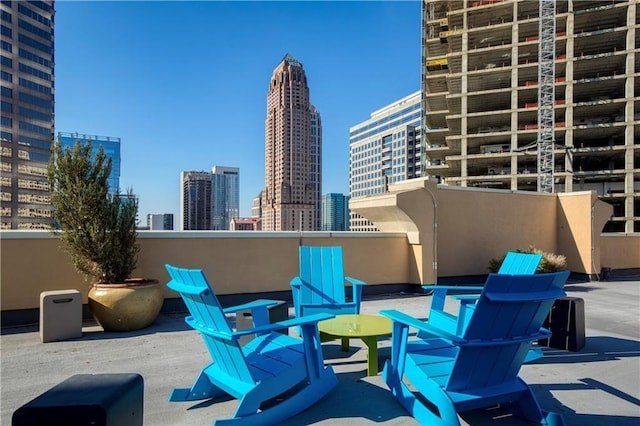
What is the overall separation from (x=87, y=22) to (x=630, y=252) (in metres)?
19.3

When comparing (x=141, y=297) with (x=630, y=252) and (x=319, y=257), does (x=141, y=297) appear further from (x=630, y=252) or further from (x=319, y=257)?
(x=630, y=252)

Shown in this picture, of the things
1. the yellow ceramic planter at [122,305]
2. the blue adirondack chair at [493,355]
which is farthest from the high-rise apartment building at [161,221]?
the blue adirondack chair at [493,355]

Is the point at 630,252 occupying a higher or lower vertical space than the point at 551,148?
lower

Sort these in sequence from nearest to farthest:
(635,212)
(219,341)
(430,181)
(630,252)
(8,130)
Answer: (219,341) < (430,181) < (630,252) < (635,212) < (8,130)

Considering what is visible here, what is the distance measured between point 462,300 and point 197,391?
2547mm

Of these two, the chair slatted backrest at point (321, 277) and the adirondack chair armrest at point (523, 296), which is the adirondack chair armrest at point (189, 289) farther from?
the chair slatted backrest at point (321, 277)

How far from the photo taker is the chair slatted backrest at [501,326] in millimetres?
2467

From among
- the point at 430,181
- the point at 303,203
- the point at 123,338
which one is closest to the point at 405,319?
the point at 123,338

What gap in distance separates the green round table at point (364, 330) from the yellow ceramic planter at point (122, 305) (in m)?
2.83

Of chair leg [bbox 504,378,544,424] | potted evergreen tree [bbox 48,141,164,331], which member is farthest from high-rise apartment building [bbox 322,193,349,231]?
chair leg [bbox 504,378,544,424]

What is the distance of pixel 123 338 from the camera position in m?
5.04

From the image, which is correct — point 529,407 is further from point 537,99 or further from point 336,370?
point 537,99

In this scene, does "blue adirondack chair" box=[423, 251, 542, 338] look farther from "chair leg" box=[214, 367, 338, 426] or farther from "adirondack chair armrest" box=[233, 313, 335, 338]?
"adirondack chair armrest" box=[233, 313, 335, 338]

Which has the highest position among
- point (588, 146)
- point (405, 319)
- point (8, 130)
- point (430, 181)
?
point (8, 130)
